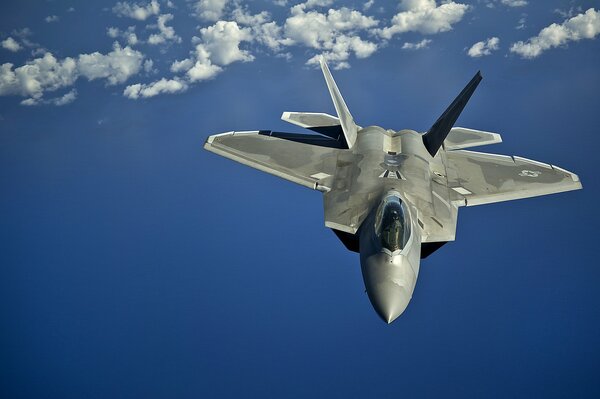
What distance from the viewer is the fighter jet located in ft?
39.4

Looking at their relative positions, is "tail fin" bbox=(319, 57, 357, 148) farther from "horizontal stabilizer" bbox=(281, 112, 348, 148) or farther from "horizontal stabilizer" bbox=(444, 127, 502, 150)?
"horizontal stabilizer" bbox=(444, 127, 502, 150)

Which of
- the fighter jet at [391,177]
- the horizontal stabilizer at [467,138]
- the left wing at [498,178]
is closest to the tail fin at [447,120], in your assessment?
the fighter jet at [391,177]

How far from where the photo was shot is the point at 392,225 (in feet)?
39.4

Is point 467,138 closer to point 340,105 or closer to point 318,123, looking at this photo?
point 340,105

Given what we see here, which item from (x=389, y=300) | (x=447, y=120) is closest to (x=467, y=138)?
(x=447, y=120)

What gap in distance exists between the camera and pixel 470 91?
16109 millimetres

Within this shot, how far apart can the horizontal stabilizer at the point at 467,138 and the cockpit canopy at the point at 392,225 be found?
7.63 metres

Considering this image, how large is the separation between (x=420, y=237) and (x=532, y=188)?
612cm

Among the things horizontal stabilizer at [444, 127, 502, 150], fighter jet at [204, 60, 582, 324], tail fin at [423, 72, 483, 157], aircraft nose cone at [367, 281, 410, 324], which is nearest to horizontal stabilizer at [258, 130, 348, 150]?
fighter jet at [204, 60, 582, 324]

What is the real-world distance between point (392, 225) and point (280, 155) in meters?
7.45

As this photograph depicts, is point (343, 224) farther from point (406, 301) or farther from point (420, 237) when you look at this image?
point (406, 301)

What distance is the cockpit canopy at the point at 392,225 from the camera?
38.9 ft

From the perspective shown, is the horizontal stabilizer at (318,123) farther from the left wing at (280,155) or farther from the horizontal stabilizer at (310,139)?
the left wing at (280,155)

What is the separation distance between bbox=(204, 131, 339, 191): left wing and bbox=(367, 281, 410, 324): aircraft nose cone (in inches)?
218
